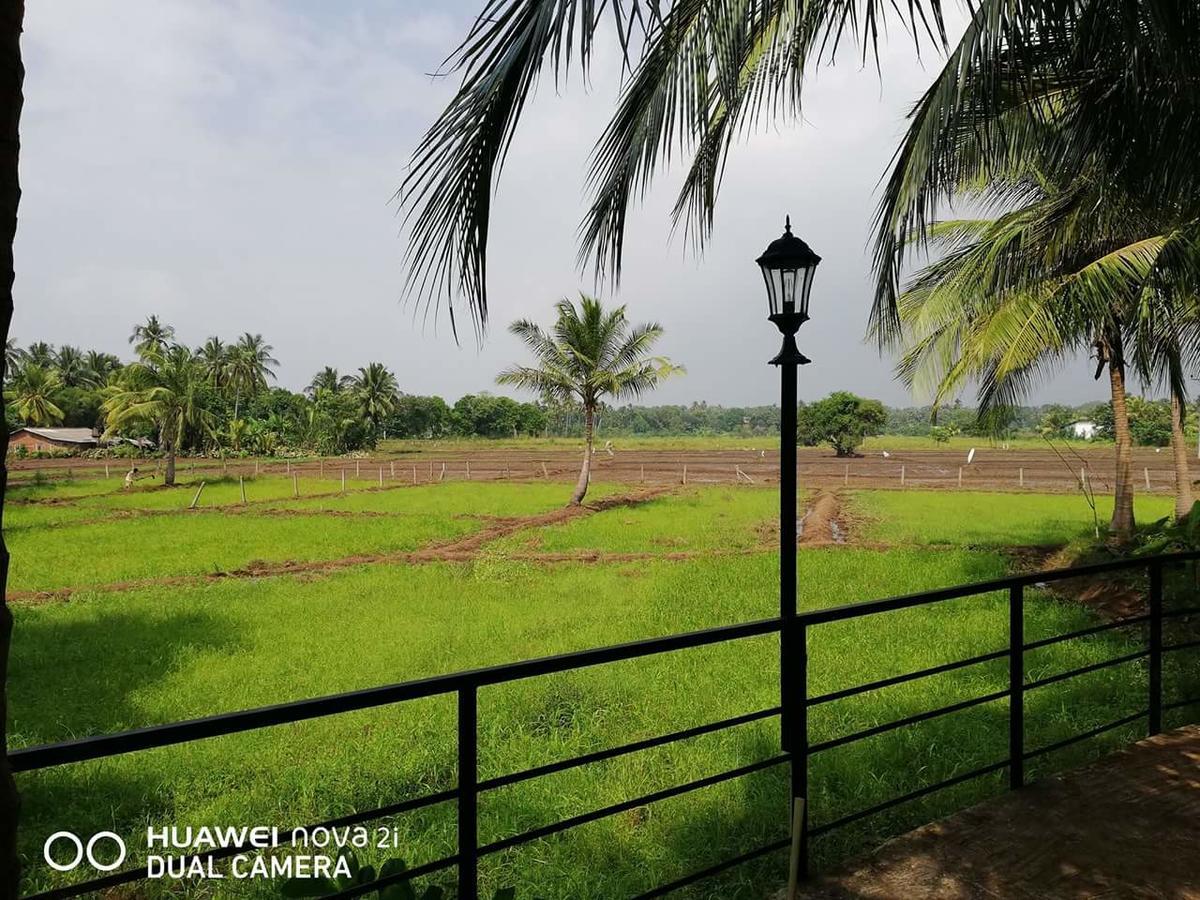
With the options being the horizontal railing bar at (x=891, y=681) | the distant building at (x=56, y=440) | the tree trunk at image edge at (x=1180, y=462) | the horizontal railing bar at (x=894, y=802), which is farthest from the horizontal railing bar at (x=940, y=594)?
the distant building at (x=56, y=440)

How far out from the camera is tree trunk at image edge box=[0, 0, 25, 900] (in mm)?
708

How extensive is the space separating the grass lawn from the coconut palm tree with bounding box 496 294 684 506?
6008 millimetres

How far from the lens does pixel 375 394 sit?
46031mm

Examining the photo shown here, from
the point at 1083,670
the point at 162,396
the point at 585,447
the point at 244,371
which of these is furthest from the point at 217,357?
the point at 1083,670

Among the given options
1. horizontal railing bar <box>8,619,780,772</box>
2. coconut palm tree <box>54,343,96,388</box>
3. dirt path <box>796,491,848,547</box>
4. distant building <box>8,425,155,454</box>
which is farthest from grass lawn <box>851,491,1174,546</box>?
coconut palm tree <box>54,343,96,388</box>

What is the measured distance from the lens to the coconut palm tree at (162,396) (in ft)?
68.6

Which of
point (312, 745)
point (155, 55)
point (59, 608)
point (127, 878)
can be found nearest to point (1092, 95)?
point (155, 55)

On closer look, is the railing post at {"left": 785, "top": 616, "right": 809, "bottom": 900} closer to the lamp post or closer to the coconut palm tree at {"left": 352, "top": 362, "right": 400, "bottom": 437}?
the lamp post

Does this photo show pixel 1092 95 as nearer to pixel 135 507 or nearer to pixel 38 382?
pixel 135 507

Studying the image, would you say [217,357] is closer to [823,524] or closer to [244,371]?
[244,371]

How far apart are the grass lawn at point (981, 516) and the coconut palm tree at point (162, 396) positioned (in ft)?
64.5

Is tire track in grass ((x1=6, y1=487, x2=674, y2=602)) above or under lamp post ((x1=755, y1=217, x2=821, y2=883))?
under

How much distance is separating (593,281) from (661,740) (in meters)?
1.09

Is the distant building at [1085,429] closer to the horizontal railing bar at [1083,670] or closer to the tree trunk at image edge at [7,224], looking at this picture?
the horizontal railing bar at [1083,670]
